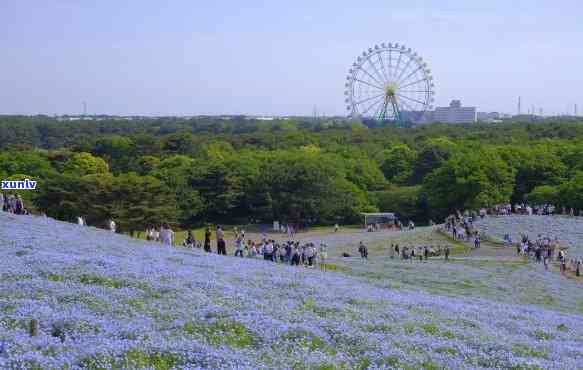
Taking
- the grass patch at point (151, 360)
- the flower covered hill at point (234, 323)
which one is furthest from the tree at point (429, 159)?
the grass patch at point (151, 360)

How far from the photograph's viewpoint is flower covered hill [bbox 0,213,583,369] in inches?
390

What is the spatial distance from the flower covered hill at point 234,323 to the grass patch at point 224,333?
21 millimetres

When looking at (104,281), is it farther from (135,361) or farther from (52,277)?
(135,361)

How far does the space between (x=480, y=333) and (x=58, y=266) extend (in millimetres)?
8702

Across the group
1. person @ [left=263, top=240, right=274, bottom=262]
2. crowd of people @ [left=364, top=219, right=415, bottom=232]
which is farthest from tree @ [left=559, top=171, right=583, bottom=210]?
person @ [left=263, top=240, right=274, bottom=262]

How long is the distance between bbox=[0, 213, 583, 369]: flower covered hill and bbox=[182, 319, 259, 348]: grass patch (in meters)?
0.02

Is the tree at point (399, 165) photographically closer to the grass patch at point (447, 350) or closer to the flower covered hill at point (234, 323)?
the flower covered hill at point (234, 323)

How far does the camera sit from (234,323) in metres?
11.8

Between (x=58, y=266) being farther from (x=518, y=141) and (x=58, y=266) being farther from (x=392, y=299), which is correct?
(x=518, y=141)

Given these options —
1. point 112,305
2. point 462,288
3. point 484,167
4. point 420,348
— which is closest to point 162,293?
point 112,305

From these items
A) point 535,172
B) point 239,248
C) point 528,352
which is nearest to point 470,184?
point 535,172

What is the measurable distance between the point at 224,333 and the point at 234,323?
1.71 feet

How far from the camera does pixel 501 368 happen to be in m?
10.9

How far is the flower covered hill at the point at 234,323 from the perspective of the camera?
32.5 ft
